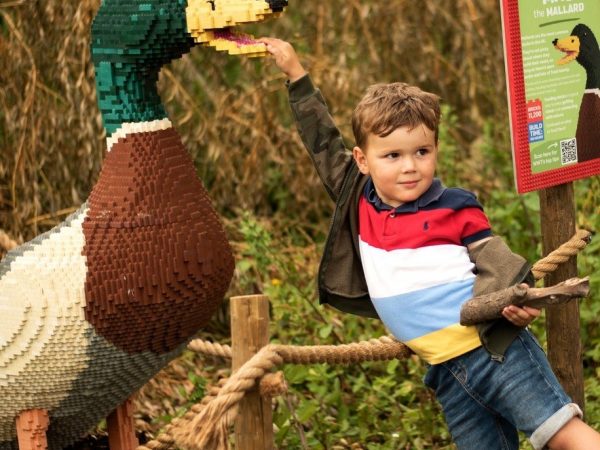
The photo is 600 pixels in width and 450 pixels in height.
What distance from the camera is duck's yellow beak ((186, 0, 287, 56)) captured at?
9.89ft

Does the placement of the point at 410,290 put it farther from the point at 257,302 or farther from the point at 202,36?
the point at 202,36

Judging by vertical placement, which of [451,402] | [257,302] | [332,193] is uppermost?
[332,193]

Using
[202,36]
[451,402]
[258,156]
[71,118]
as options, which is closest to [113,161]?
[202,36]

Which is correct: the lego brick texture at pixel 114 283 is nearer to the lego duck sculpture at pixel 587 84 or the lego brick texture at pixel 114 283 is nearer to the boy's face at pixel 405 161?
the boy's face at pixel 405 161

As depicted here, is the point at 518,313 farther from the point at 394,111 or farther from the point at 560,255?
the point at 560,255

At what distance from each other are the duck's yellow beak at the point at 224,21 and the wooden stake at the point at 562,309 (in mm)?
1075

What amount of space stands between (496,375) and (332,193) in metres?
0.72

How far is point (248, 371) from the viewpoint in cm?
313

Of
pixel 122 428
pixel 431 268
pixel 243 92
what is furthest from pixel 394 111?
pixel 243 92

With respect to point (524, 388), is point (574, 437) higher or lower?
lower

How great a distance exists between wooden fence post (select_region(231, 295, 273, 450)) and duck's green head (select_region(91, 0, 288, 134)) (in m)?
0.58

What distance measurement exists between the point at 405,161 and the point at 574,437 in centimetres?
76

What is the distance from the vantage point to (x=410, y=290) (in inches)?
112

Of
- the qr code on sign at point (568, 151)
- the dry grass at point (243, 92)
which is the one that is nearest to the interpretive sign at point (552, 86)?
the qr code on sign at point (568, 151)
